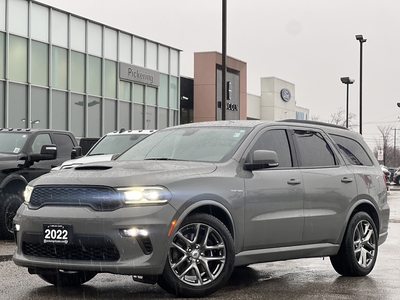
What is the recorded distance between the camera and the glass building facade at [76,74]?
2969 centimetres

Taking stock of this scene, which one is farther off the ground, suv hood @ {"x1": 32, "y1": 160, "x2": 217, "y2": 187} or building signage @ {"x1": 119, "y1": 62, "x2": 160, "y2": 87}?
building signage @ {"x1": 119, "y1": 62, "x2": 160, "y2": 87}

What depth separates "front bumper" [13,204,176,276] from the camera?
21.7 feet

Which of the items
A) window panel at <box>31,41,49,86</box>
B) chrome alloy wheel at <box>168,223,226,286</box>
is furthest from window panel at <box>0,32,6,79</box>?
chrome alloy wheel at <box>168,223,226,286</box>

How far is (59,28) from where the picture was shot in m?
32.3

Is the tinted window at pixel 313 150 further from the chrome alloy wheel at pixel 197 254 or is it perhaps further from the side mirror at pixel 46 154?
the side mirror at pixel 46 154

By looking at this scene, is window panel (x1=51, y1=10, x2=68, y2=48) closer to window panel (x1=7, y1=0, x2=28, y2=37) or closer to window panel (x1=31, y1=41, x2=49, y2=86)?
window panel (x1=31, y1=41, x2=49, y2=86)

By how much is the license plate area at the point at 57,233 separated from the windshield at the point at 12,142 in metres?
6.57

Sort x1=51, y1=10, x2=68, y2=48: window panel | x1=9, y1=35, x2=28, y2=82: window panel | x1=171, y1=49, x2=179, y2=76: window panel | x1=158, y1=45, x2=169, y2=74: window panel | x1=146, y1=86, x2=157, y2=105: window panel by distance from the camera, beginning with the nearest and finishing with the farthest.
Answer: x1=9, y1=35, x2=28, y2=82: window panel → x1=51, y1=10, x2=68, y2=48: window panel → x1=146, y1=86, x2=157, y2=105: window panel → x1=158, y1=45, x2=169, y2=74: window panel → x1=171, y1=49, x2=179, y2=76: window panel

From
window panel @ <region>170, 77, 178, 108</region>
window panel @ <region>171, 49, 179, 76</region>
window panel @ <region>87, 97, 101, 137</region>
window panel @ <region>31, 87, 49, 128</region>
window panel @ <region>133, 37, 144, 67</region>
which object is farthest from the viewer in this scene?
window panel @ <region>170, 77, 178, 108</region>

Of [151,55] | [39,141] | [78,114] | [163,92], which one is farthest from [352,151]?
[163,92]

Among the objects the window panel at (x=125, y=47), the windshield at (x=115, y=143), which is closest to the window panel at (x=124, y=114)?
the window panel at (x=125, y=47)

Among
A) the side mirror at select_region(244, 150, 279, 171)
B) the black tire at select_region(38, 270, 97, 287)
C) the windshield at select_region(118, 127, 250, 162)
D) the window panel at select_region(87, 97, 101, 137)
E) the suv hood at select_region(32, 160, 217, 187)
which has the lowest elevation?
the black tire at select_region(38, 270, 97, 287)

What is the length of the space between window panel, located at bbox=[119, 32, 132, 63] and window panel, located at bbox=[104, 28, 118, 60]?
425 mm

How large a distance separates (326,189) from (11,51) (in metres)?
22.9
